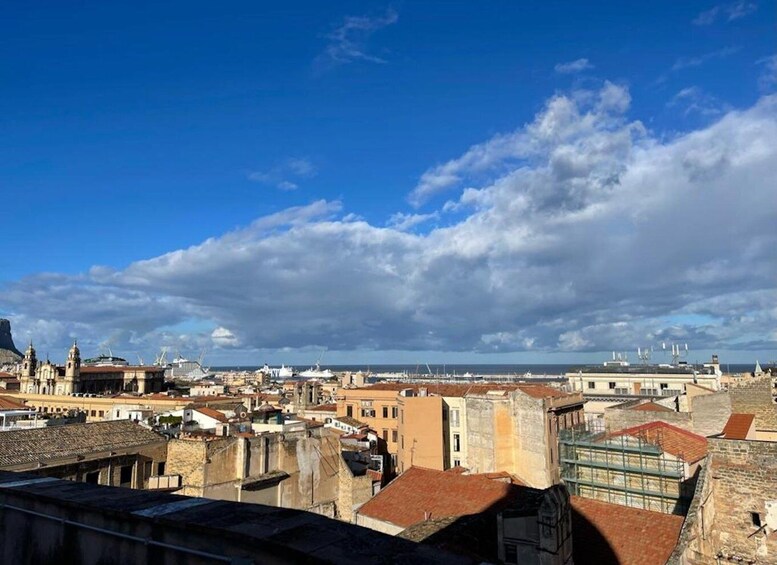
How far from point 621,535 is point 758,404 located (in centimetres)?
1258

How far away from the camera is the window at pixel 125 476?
30281 mm

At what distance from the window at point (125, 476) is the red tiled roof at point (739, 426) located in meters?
29.2

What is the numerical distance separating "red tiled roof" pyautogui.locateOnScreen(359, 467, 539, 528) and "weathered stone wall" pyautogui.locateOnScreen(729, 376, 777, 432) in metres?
11.7

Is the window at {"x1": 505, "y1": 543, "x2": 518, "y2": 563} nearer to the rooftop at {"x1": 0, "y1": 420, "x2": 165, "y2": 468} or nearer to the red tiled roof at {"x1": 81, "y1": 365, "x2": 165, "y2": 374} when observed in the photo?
the rooftop at {"x1": 0, "y1": 420, "x2": 165, "y2": 468}

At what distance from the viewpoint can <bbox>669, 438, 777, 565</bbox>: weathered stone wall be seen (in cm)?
1678

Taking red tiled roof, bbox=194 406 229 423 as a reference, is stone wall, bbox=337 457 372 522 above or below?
below

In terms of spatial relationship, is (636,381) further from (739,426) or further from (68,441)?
(68,441)

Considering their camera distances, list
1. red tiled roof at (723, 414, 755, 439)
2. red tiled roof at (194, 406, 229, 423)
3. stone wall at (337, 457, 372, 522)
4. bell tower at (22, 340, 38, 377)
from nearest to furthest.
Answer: red tiled roof at (723, 414, 755, 439)
stone wall at (337, 457, 372, 522)
red tiled roof at (194, 406, 229, 423)
bell tower at (22, 340, 38, 377)

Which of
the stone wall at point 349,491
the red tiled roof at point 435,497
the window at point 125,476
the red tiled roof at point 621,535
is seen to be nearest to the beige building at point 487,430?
the stone wall at point 349,491

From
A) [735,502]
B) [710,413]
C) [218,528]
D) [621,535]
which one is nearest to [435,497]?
[621,535]

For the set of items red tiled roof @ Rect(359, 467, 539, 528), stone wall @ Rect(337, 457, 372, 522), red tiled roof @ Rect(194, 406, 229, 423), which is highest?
red tiled roof @ Rect(194, 406, 229, 423)

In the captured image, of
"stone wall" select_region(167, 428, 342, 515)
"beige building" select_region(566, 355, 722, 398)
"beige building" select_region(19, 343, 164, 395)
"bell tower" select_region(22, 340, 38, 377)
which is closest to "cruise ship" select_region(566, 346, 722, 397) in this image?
"beige building" select_region(566, 355, 722, 398)

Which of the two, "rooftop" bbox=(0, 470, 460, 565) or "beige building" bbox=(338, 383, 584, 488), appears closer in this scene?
"rooftop" bbox=(0, 470, 460, 565)

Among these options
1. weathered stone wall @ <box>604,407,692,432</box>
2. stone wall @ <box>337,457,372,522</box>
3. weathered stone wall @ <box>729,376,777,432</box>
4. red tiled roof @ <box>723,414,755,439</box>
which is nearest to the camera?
red tiled roof @ <box>723,414,755,439</box>
